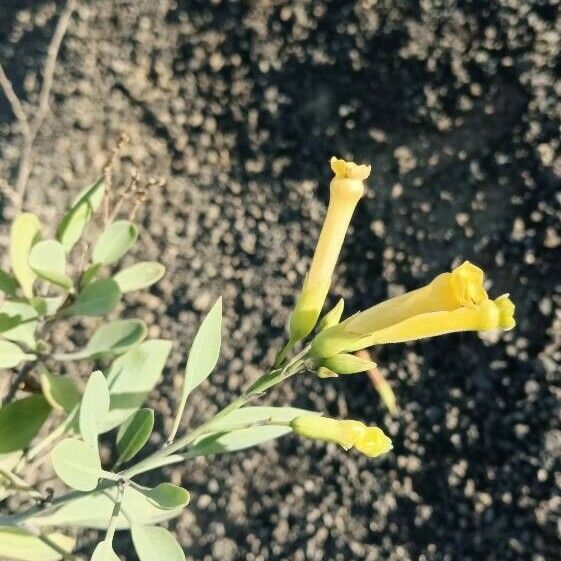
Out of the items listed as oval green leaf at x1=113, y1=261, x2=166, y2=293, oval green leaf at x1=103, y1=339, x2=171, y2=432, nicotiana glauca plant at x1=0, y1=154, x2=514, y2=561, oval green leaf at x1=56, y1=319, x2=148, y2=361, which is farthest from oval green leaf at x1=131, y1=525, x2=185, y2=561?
oval green leaf at x1=113, y1=261, x2=166, y2=293

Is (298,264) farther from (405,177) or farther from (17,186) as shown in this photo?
(17,186)

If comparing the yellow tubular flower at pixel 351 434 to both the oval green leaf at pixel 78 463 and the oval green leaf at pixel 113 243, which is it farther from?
the oval green leaf at pixel 113 243

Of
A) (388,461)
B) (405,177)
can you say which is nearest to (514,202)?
(405,177)

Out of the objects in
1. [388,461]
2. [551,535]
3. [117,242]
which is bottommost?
[551,535]

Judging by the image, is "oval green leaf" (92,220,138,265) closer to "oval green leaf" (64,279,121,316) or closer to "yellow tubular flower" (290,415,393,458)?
"oval green leaf" (64,279,121,316)

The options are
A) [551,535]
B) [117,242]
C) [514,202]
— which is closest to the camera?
[117,242]

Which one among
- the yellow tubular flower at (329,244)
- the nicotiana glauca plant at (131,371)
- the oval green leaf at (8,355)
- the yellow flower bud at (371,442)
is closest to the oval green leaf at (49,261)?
the nicotiana glauca plant at (131,371)
